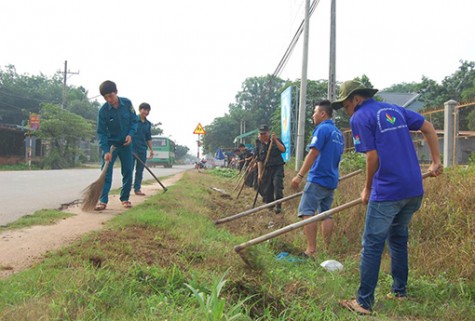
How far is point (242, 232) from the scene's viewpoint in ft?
16.9

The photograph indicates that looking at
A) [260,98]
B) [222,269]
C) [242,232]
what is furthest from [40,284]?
[260,98]

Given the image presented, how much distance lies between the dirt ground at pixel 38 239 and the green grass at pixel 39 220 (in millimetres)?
111

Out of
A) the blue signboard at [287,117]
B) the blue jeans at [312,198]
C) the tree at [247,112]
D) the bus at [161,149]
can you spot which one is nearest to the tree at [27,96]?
the bus at [161,149]

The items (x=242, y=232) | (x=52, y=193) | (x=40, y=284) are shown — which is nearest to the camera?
(x=40, y=284)

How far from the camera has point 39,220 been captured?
14.4 feet

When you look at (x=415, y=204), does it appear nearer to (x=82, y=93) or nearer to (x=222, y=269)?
(x=222, y=269)

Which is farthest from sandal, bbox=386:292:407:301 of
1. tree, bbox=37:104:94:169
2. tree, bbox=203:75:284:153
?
tree, bbox=203:75:284:153

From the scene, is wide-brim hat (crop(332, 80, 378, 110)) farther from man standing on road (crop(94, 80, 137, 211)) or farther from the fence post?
the fence post

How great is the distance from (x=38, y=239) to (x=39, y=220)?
36.8 inches

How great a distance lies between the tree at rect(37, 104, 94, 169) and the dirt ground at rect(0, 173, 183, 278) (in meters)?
25.5

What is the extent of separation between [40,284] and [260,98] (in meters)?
65.2

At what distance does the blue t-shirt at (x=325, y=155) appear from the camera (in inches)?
161

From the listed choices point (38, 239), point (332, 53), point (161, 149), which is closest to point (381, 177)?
point (38, 239)

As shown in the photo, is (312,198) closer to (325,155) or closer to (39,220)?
(325,155)
